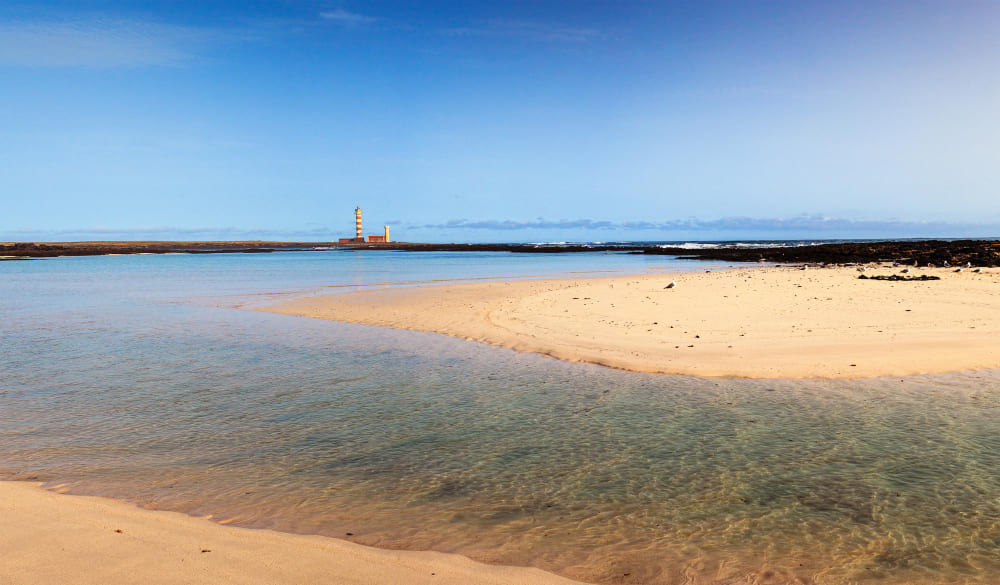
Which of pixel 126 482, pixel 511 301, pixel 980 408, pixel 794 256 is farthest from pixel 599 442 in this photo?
pixel 794 256

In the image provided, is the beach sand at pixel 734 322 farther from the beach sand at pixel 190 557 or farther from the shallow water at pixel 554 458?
the beach sand at pixel 190 557

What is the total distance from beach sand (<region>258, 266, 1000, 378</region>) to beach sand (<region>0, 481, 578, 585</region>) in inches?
306

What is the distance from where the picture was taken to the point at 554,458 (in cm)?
698

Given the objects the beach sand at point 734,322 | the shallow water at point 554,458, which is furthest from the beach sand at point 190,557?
the beach sand at point 734,322

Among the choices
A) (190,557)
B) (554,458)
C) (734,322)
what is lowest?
(554,458)

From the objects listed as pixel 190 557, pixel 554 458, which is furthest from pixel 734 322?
pixel 190 557

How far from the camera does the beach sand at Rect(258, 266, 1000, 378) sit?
11.7 metres

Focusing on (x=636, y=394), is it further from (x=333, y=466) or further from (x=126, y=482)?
(x=126, y=482)

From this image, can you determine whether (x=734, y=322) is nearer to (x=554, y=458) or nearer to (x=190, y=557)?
(x=554, y=458)

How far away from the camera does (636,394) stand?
9805 millimetres

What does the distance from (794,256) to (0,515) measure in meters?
66.9

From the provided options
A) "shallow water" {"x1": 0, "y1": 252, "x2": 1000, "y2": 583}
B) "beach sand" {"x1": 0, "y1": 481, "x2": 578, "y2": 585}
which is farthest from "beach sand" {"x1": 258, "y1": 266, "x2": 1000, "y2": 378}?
"beach sand" {"x1": 0, "y1": 481, "x2": 578, "y2": 585}

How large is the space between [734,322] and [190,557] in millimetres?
14254

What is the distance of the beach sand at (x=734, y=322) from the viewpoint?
1170 cm
